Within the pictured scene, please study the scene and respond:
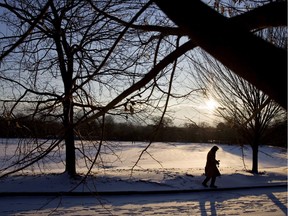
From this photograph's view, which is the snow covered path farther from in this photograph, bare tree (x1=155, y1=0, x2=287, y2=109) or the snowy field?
bare tree (x1=155, y1=0, x2=287, y2=109)

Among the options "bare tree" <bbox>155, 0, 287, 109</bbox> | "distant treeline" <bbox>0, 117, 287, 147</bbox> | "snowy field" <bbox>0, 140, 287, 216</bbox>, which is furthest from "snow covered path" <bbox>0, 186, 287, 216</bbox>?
"bare tree" <bbox>155, 0, 287, 109</bbox>

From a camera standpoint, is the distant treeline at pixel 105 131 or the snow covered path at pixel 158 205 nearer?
the distant treeline at pixel 105 131

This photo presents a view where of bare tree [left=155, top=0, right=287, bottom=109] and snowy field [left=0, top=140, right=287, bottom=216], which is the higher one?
bare tree [left=155, top=0, right=287, bottom=109]

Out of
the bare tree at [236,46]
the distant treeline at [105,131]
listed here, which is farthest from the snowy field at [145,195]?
the bare tree at [236,46]

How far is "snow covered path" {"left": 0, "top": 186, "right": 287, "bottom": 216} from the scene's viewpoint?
27.5 feet

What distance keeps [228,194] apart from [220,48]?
10795 millimetres

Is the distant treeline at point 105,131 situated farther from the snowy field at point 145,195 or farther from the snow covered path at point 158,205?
the snow covered path at point 158,205

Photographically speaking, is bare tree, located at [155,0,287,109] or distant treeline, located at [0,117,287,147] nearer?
bare tree, located at [155,0,287,109]

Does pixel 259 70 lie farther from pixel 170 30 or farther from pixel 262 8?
pixel 170 30

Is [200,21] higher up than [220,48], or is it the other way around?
[200,21]

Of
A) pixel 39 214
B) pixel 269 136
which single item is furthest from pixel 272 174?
pixel 39 214

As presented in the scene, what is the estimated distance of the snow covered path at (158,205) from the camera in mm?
8383

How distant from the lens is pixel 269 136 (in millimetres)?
17906

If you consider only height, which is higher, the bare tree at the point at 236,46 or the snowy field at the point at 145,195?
the bare tree at the point at 236,46
